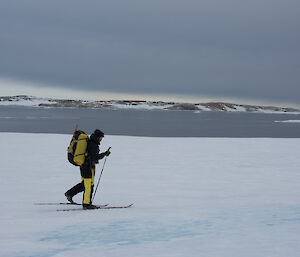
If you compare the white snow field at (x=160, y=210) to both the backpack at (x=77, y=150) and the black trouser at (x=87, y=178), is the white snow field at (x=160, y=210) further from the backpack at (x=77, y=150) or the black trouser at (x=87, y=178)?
the backpack at (x=77, y=150)

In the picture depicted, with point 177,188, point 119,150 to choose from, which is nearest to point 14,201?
point 177,188

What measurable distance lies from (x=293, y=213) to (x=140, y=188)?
12.9 ft

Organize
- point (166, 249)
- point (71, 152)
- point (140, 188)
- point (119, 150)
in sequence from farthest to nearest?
point (119, 150), point (140, 188), point (71, 152), point (166, 249)

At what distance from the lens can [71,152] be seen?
6.39 meters

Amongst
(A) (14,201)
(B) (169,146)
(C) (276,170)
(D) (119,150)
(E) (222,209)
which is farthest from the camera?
(B) (169,146)

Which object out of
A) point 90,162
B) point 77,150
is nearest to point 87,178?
point 90,162

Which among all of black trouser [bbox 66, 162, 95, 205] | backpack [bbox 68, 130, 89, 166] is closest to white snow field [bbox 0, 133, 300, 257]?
black trouser [bbox 66, 162, 95, 205]

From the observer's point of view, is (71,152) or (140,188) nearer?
(71,152)

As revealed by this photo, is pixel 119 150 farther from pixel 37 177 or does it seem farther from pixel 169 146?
pixel 37 177

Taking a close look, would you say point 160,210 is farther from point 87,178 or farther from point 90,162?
point 90,162

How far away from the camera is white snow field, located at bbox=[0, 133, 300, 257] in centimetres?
480

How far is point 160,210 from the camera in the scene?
274 inches

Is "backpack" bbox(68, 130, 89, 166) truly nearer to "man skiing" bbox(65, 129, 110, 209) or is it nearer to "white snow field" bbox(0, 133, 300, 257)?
"man skiing" bbox(65, 129, 110, 209)

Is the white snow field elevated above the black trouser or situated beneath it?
situated beneath
